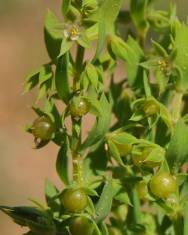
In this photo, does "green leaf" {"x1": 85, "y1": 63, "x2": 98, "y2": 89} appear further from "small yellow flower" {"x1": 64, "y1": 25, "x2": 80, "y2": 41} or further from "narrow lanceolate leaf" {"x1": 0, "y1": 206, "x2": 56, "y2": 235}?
"narrow lanceolate leaf" {"x1": 0, "y1": 206, "x2": 56, "y2": 235}

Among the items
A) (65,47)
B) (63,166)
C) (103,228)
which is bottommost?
(103,228)

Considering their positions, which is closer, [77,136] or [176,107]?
[77,136]

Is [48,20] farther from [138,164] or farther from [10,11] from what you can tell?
[10,11]

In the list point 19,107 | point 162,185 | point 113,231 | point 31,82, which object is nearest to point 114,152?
point 162,185

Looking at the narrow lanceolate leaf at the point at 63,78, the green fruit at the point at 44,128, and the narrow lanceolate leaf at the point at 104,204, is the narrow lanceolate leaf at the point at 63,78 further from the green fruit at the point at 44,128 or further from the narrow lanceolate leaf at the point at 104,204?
the narrow lanceolate leaf at the point at 104,204

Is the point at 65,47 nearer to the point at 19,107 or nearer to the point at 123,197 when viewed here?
the point at 123,197

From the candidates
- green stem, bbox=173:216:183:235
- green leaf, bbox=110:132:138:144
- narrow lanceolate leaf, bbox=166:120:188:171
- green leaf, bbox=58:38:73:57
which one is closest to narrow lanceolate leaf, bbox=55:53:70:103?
green leaf, bbox=58:38:73:57
